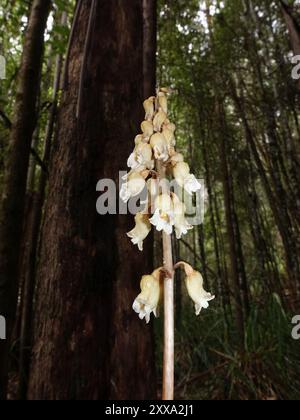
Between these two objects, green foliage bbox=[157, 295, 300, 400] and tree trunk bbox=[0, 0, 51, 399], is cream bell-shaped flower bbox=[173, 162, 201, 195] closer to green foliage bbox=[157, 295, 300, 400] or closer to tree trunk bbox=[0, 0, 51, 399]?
tree trunk bbox=[0, 0, 51, 399]

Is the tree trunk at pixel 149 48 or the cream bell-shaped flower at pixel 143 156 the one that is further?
the tree trunk at pixel 149 48

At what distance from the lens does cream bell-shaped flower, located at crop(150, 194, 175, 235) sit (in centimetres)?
72

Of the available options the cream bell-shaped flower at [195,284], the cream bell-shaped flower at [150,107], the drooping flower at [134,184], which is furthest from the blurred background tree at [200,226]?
the cream bell-shaped flower at [195,284]

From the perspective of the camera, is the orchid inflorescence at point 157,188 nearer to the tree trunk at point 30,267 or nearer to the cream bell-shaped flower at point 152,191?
the cream bell-shaped flower at point 152,191

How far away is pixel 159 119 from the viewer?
820 mm

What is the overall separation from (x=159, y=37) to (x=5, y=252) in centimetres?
484

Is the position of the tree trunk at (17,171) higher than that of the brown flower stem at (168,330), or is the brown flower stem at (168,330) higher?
the tree trunk at (17,171)

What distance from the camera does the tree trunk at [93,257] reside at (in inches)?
55.2

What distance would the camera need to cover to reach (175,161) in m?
0.81

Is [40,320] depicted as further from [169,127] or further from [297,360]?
[297,360]

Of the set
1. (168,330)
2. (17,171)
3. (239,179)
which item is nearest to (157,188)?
(168,330)

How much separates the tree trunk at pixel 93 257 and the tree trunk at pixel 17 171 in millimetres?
148

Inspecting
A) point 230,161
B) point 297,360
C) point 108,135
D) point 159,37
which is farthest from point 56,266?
point 159,37

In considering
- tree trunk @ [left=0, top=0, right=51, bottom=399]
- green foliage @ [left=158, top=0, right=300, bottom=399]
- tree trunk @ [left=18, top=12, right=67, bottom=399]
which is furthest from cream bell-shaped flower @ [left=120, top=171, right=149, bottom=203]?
green foliage @ [left=158, top=0, right=300, bottom=399]
